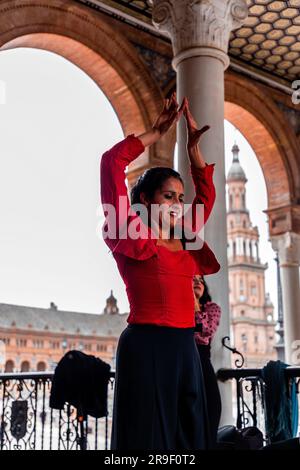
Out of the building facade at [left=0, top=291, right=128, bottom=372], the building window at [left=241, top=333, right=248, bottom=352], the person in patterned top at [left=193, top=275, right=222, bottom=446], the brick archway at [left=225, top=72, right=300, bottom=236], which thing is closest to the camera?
the person in patterned top at [left=193, top=275, right=222, bottom=446]

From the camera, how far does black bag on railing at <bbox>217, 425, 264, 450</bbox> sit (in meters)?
3.05

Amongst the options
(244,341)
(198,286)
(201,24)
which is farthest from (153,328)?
(244,341)

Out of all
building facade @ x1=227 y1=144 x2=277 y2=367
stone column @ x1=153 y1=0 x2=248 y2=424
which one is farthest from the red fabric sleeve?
building facade @ x1=227 y1=144 x2=277 y2=367

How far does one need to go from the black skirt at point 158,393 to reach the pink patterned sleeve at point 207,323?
1.35m

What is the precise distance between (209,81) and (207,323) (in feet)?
8.30

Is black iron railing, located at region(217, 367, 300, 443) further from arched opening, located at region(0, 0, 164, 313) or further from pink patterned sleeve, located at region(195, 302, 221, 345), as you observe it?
arched opening, located at region(0, 0, 164, 313)

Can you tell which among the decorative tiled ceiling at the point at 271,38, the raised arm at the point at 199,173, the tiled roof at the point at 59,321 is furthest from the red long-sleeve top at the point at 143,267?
the tiled roof at the point at 59,321

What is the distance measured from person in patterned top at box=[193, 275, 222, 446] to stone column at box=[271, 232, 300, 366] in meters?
6.80

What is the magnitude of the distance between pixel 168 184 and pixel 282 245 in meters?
8.85

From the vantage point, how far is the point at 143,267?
1.98m

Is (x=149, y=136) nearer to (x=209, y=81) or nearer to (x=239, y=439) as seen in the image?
(x=239, y=439)

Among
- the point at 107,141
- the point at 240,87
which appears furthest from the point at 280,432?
the point at 107,141

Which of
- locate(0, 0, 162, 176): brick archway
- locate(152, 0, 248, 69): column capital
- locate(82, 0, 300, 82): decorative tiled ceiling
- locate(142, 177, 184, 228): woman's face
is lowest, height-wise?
locate(142, 177, 184, 228): woman's face

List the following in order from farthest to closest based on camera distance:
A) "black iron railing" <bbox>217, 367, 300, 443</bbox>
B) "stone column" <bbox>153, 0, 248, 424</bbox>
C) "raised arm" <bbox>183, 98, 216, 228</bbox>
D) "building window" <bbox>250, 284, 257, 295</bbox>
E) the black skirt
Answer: "building window" <bbox>250, 284, 257, 295</bbox>, "stone column" <bbox>153, 0, 248, 424</bbox>, "black iron railing" <bbox>217, 367, 300, 443</bbox>, "raised arm" <bbox>183, 98, 216, 228</bbox>, the black skirt
